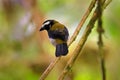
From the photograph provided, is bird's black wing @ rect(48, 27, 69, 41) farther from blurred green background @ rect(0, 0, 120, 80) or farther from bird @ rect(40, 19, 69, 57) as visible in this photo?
blurred green background @ rect(0, 0, 120, 80)

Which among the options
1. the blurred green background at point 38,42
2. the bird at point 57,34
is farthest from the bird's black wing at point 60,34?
the blurred green background at point 38,42

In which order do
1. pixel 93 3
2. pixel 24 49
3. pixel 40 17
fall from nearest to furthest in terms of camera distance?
1. pixel 93 3
2. pixel 40 17
3. pixel 24 49

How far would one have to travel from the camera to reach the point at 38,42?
1.85 m

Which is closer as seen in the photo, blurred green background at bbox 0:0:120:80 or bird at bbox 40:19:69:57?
bird at bbox 40:19:69:57

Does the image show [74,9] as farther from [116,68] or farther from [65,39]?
[65,39]

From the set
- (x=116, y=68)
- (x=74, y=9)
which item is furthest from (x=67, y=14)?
(x=116, y=68)

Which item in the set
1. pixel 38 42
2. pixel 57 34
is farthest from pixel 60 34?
pixel 38 42

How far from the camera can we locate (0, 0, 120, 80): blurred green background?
1.86 metres

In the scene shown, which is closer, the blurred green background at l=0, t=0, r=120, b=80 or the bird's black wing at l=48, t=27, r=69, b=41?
the bird's black wing at l=48, t=27, r=69, b=41

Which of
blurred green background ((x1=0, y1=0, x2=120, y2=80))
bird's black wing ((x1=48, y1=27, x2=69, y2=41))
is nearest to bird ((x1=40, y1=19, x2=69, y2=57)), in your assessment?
bird's black wing ((x1=48, y1=27, x2=69, y2=41))

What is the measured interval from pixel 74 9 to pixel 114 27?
0.24 meters

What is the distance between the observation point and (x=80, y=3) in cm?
211

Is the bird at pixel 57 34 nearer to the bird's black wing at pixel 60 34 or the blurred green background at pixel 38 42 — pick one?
the bird's black wing at pixel 60 34

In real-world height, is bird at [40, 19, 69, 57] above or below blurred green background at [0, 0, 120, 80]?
Answer: above
